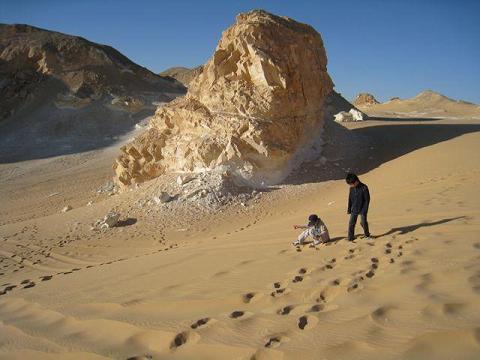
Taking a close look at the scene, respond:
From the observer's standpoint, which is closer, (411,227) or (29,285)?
(411,227)

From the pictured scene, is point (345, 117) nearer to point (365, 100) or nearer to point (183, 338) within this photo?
point (183, 338)

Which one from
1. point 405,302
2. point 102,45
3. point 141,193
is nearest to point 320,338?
point 405,302

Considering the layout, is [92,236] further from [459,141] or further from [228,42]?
[459,141]

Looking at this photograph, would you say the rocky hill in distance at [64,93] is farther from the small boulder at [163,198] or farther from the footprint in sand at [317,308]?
the footprint in sand at [317,308]

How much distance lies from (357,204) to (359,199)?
8 cm

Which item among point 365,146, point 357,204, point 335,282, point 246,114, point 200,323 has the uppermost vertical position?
point 246,114

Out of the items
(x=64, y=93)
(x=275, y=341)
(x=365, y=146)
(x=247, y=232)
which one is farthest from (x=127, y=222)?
(x=64, y=93)

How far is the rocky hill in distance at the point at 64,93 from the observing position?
27.3 metres

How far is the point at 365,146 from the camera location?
51.8 feet

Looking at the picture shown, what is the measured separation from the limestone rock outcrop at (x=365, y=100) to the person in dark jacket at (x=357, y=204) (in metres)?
48.5

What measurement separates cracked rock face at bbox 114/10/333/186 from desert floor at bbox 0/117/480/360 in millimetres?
1956

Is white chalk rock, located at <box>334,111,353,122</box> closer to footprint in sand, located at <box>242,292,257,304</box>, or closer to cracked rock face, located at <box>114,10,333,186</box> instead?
cracked rock face, located at <box>114,10,333,186</box>

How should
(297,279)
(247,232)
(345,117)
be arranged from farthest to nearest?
1. (345,117)
2. (247,232)
3. (297,279)

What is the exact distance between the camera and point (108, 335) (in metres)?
3.54
